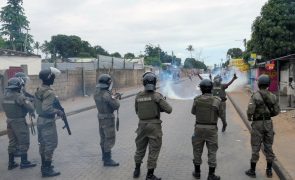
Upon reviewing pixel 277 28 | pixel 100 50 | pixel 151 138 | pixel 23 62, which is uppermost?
pixel 100 50

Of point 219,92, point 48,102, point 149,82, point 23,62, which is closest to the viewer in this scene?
point 149,82

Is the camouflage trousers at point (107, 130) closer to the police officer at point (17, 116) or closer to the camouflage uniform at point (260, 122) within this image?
the police officer at point (17, 116)

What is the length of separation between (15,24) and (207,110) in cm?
6024

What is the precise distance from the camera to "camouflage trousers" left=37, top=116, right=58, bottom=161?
24.2 feet

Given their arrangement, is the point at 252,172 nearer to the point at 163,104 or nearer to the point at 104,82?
the point at 163,104

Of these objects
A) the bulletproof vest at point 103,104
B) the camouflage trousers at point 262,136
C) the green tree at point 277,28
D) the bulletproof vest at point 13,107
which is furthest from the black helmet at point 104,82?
the green tree at point 277,28

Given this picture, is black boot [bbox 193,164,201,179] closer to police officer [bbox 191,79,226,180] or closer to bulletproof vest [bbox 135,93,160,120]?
police officer [bbox 191,79,226,180]

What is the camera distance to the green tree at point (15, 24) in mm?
62219

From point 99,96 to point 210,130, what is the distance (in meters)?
2.33

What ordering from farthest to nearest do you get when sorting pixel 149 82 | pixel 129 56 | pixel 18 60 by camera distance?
pixel 129 56 < pixel 18 60 < pixel 149 82

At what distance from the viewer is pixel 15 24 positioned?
205 feet

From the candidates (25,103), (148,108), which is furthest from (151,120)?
(25,103)

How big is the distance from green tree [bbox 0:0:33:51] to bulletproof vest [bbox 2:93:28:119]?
185 ft

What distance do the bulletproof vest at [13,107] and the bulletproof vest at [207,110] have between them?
3369 mm
